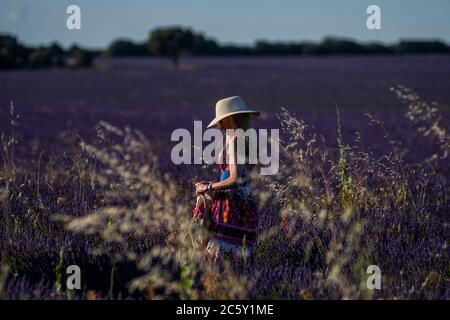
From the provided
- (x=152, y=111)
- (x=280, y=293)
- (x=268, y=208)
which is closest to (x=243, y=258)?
(x=280, y=293)

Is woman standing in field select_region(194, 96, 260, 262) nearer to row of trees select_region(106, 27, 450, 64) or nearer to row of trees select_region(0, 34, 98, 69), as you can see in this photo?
row of trees select_region(0, 34, 98, 69)

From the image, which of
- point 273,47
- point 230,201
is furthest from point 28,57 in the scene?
point 230,201

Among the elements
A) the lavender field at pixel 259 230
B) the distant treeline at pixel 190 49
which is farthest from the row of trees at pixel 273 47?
the lavender field at pixel 259 230

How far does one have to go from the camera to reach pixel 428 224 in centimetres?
409

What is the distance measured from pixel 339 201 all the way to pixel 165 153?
16.7 ft

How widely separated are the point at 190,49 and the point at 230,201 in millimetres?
65321

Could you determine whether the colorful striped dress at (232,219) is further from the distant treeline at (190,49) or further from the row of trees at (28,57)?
the distant treeline at (190,49)

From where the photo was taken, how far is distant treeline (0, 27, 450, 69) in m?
49.3

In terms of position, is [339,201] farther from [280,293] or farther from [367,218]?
[280,293]

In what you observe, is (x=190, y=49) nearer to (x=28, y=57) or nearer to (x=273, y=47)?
(x=273, y=47)

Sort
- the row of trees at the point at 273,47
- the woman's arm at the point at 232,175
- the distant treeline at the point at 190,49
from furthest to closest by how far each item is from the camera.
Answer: the row of trees at the point at 273,47 < the distant treeline at the point at 190,49 < the woman's arm at the point at 232,175

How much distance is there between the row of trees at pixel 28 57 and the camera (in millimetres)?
43219

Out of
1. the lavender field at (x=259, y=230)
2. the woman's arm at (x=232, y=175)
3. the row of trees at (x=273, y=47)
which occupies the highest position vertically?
the row of trees at (x=273, y=47)

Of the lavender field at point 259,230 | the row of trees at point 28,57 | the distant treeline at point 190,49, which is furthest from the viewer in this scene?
the distant treeline at point 190,49
